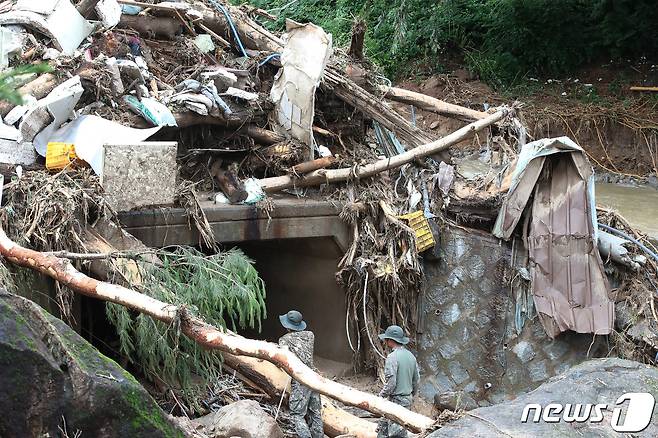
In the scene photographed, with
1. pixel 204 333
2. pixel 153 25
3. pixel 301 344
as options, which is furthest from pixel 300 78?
pixel 204 333

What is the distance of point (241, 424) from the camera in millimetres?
5605

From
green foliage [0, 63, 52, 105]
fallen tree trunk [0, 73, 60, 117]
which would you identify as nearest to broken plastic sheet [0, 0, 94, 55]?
fallen tree trunk [0, 73, 60, 117]

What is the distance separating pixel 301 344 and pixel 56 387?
262cm

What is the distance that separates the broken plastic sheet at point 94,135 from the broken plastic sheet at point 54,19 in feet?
4.78

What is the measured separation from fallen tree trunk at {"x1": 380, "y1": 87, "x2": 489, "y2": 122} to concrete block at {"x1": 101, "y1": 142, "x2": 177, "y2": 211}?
3.75m

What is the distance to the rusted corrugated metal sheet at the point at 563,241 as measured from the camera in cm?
767

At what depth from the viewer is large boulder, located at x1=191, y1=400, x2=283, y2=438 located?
557 centimetres

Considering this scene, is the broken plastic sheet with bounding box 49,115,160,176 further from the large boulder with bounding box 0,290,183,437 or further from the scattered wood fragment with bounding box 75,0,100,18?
the large boulder with bounding box 0,290,183,437

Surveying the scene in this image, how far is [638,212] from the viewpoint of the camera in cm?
1152

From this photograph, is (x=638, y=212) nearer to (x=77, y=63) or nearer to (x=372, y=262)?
(x=372, y=262)

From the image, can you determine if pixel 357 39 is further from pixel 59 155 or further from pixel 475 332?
pixel 59 155

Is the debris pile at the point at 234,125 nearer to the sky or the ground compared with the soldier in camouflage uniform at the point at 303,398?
nearer to the sky

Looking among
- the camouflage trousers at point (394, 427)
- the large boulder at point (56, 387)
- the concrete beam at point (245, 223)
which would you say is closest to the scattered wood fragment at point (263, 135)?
the concrete beam at point (245, 223)

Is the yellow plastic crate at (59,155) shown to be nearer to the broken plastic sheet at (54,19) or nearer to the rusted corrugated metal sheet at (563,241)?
the broken plastic sheet at (54,19)
